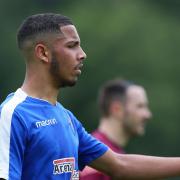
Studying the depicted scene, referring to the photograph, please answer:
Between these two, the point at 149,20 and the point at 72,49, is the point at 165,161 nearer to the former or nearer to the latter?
the point at 72,49

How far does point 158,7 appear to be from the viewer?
39.3 m

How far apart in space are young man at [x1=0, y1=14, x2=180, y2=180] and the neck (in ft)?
11.9

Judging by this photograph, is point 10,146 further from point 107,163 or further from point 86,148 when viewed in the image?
point 107,163

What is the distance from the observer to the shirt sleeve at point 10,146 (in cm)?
745

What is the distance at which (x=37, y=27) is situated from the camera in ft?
25.9

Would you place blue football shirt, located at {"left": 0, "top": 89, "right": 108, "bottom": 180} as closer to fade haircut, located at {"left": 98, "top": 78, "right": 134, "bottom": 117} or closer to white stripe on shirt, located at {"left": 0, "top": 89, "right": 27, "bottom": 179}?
white stripe on shirt, located at {"left": 0, "top": 89, "right": 27, "bottom": 179}

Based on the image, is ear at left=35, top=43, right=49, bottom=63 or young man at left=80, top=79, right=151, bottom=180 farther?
young man at left=80, top=79, right=151, bottom=180

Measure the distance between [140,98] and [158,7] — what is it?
26152mm

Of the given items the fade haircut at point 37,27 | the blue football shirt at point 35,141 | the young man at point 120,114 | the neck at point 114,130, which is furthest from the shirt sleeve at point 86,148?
the neck at point 114,130

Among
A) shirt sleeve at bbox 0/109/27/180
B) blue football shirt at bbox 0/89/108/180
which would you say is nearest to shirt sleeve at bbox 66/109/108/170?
blue football shirt at bbox 0/89/108/180

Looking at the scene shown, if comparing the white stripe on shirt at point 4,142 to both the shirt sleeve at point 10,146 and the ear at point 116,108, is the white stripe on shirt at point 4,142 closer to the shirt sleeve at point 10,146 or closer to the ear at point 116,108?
the shirt sleeve at point 10,146

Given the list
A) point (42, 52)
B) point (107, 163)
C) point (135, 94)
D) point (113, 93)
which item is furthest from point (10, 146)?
point (135, 94)

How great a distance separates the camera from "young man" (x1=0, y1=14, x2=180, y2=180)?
24.6 ft

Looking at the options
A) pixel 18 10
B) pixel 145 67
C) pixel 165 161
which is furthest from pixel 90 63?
pixel 165 161
